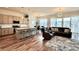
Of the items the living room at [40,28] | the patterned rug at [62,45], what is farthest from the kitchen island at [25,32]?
the patterned rug at [62,45]

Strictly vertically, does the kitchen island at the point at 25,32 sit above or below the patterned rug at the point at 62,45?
above

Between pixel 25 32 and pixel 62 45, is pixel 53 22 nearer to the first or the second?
pixel 62 45

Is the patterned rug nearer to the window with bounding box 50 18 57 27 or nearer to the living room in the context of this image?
the living room

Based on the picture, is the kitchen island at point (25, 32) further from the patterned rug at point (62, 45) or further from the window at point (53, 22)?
the patterned rug at point (62, 45)

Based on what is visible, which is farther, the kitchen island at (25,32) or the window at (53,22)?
the kitchen island at (25,32)

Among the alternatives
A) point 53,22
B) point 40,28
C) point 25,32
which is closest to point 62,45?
point 53,22

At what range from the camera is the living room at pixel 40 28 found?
4512 millimetres

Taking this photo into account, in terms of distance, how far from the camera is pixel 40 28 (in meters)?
5.69
